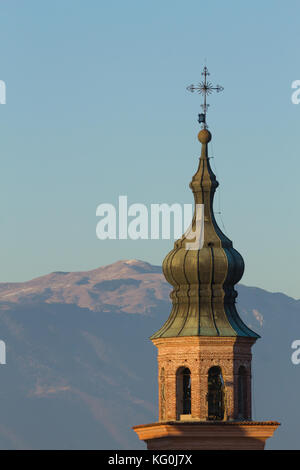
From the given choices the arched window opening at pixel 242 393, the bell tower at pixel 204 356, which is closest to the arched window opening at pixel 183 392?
the bell tower at pixel 204 356

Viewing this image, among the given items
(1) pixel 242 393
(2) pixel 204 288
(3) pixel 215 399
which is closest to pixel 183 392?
(3) pixel 215 399

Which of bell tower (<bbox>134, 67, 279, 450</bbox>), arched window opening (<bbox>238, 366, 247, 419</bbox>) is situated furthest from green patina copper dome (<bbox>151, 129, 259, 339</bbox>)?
arched window opening (<bbox>238, 366, 247, 419</bbox>)

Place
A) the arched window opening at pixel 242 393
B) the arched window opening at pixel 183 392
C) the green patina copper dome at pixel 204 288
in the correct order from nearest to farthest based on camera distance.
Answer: the arched window opening at pixel 183 392
the arched window opening at pixel 242 393
the green patina copper dome at pixel 204 288

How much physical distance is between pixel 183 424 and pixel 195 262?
9.56 meters

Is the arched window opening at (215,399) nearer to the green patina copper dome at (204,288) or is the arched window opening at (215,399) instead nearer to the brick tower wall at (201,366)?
the brick tower wall at (201,366)

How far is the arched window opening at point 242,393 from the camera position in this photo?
129625 millimetres

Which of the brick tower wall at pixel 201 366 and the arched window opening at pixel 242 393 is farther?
the arched window opening at pixel 242 393

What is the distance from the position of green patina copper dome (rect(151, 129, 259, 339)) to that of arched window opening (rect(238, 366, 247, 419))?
83.4 inches

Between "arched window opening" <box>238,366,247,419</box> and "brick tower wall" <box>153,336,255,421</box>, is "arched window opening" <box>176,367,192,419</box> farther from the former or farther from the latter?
"arched window opening" <box>238,366,247,419</box>

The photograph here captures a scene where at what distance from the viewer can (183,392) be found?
130m

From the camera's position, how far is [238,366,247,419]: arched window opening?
130 metres

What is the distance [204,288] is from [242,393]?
6.22 meters
